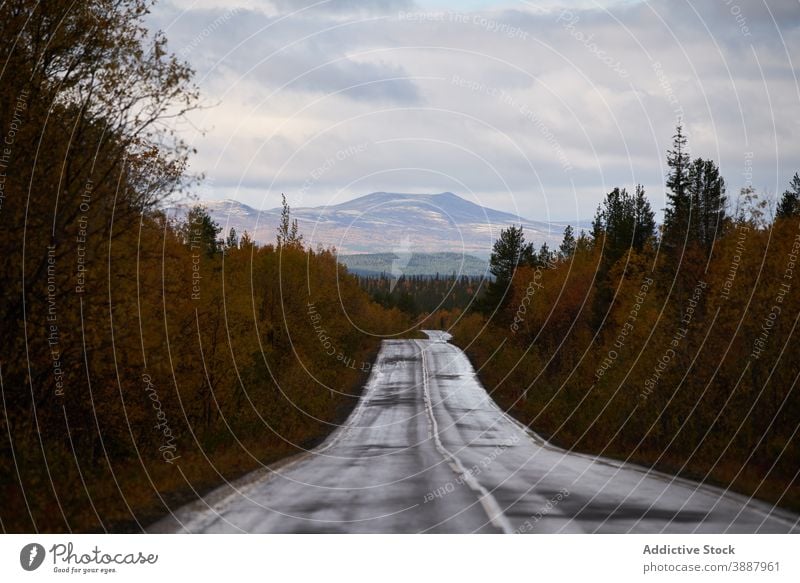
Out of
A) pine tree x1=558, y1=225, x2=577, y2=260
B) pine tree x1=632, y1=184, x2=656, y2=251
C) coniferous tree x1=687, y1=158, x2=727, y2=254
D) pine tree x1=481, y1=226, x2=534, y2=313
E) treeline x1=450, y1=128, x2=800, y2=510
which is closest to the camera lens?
treeline x1=450, y1=128, x2=800, y2=510

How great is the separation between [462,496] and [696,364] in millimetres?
12105

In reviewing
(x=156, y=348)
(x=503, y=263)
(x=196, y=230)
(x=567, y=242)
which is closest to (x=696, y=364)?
(x=156, y=348)

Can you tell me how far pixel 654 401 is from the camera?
25.9 m

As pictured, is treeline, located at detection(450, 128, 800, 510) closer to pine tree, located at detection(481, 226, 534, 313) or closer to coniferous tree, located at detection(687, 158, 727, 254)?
coniferous tree, located at detection(687, 158, 727, 254)

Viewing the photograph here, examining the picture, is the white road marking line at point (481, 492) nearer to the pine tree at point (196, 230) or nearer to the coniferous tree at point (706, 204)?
the pine tree at point (196, 230)

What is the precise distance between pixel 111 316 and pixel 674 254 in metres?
33.4

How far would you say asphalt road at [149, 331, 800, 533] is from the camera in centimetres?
1205

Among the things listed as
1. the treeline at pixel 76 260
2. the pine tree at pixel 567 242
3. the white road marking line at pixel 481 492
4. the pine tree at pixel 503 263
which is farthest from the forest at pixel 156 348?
the pine tree at pixel 567 242
